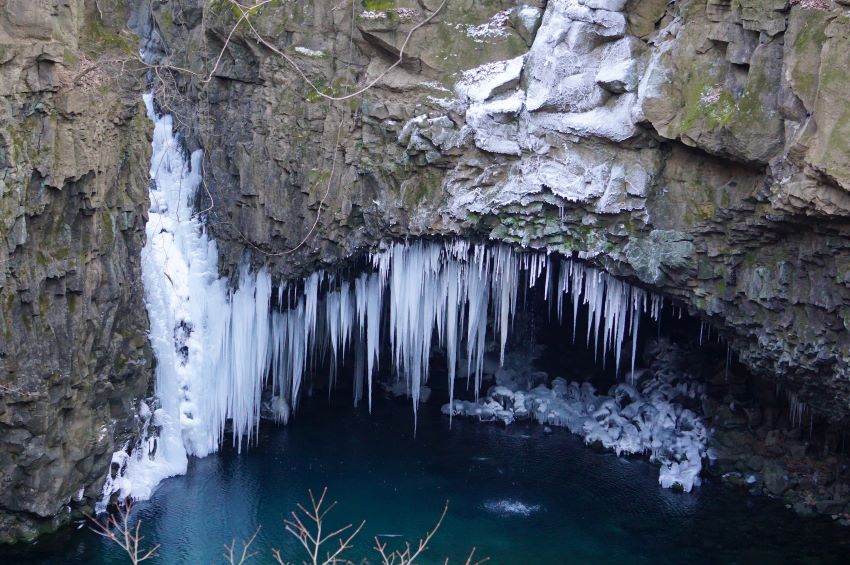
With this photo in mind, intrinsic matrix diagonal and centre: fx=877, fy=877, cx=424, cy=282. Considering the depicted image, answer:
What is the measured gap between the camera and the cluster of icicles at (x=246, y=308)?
12.7 meters

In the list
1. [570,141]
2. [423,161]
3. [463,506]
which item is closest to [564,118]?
[570,141]

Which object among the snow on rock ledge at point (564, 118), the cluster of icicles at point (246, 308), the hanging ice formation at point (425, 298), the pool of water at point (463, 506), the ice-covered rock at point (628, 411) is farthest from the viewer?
the ice-covered rock at point (628, 411)

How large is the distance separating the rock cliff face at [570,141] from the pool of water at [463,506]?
102 inches

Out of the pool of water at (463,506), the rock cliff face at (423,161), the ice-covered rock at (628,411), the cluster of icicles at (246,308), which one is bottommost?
the pool of water at (463,506)

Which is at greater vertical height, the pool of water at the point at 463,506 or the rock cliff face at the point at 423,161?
the rock cliff face at the point at 423,161

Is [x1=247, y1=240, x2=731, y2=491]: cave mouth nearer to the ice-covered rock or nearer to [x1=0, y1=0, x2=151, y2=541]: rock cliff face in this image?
the ice-covered rock

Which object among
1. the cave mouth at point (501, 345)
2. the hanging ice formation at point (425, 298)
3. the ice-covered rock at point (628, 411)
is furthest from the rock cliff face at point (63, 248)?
the ice-covered rock at point (628, 411)

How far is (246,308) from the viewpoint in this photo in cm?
1400

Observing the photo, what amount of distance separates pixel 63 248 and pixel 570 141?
6535mm

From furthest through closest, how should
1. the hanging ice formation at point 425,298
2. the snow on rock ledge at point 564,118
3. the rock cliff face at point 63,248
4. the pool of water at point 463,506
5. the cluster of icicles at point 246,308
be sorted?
the cluster of icicles at point 246,308 < the hanging ice formation at point 425,298 < the pool of water at point 463,506 < the snow on rock ledge at point 564,118 < the rock cliff face at point 63,248

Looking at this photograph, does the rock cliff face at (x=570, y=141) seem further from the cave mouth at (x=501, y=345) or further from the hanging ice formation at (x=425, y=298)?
the cave mouth at (x=501, y=345)

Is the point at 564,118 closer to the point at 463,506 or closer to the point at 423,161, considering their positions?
the point at 423,161

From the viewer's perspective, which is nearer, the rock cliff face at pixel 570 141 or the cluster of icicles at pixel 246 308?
the rock cliff face at pixel 570 141

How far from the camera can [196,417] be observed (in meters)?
13.8
